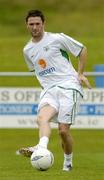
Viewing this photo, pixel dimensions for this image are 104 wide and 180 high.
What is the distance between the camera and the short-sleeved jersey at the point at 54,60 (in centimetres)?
1152

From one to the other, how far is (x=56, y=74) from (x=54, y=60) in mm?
190

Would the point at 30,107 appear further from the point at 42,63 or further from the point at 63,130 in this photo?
the point at 63,130

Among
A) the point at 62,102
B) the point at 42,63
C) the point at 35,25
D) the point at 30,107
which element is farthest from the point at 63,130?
the point at 30,107

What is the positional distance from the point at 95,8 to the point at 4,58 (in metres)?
9.41

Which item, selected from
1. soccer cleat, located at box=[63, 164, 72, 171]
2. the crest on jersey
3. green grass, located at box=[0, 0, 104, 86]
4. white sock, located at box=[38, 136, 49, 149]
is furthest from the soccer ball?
green grass, located at box=[0, 0, 104, 86]

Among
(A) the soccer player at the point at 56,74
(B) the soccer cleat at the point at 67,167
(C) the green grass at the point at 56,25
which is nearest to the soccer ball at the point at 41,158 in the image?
(A) the soccer player at the point at 56,74

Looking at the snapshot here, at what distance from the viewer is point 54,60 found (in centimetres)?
1153

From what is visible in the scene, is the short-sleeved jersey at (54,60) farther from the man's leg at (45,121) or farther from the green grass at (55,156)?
the green grass at (55,156)

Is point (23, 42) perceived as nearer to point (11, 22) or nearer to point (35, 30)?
point (11, 22)

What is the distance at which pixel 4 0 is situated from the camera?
40781 millimetres

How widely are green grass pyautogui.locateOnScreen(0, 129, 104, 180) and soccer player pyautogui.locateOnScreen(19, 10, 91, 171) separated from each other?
0.44 m

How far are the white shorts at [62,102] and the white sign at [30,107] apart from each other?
491 cm

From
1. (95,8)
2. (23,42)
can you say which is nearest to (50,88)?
(23,42)

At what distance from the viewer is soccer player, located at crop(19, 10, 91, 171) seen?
37.3ft
